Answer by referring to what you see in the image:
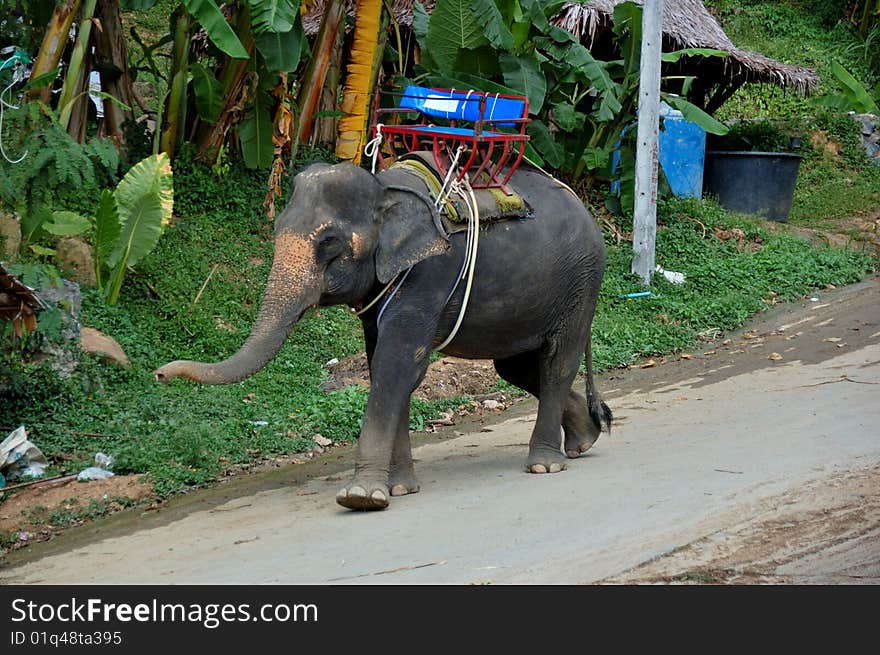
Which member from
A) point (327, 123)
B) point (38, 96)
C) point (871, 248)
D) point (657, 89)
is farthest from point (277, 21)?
point (871, 248)

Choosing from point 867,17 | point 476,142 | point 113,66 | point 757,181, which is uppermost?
point 867,17

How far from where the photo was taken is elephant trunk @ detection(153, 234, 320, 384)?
18.7 ft

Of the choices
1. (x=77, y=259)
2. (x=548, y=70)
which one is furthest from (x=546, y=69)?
(x=77, y=259)

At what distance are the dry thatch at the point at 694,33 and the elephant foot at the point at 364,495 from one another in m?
9.56

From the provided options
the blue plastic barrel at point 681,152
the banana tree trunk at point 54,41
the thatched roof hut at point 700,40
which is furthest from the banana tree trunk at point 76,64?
the blue plastic barrel at point 681,152

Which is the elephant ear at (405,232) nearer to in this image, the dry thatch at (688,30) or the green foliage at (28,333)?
the green foliage at (28,333)

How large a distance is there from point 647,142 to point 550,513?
7408mm

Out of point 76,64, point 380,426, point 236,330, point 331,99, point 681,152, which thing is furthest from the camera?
point 681,152

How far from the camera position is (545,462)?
7086 millimetres

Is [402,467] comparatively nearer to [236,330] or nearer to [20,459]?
[20,459]

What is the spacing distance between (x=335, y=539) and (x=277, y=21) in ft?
19.0

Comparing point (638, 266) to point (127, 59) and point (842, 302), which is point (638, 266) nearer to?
point (842, 302)

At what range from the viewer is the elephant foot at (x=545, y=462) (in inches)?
278

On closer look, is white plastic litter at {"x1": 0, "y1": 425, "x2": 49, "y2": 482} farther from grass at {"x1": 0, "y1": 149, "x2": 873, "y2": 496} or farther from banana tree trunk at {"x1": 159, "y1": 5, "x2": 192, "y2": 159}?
banana tree trunk at {"x1": 159, "y1": 5, "x2": 192, "y2": 159}
